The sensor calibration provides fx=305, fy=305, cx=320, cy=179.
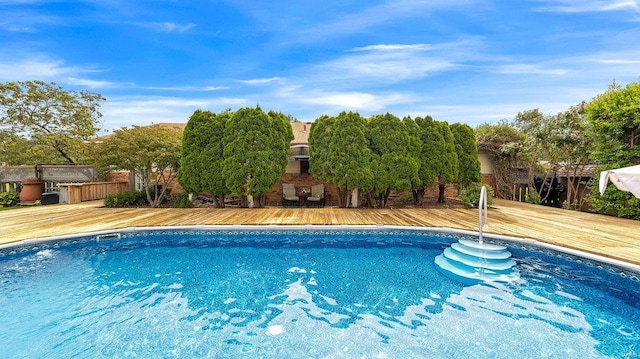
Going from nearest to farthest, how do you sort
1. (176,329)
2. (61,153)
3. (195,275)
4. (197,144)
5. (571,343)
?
1. (571,343)
2. (176,329)
3. (195,275)
4. (197,144)
5. (61,153)

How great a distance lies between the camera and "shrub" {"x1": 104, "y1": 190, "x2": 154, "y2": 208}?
11.0 m

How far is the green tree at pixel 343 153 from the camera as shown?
33.3ft

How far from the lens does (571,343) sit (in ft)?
10.9

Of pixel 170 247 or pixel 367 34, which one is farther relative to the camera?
pixel 367 34

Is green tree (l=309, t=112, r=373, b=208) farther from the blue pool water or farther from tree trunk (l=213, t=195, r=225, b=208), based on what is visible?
the blue pool water

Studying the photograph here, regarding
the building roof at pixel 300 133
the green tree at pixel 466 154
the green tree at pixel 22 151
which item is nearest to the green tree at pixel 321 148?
the building roof at pixel 300 133

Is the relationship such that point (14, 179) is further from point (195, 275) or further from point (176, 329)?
point (176, 329)

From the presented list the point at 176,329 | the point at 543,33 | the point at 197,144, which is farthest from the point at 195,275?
the point at 543,33

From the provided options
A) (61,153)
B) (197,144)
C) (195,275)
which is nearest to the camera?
(195,275)

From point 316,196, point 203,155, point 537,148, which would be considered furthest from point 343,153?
point 537,148

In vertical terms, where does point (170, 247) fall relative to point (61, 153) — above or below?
below

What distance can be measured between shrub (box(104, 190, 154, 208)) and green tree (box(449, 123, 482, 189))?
40.3 ft

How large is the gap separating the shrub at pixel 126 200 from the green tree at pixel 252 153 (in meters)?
4.19

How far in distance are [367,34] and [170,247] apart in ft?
36.4
